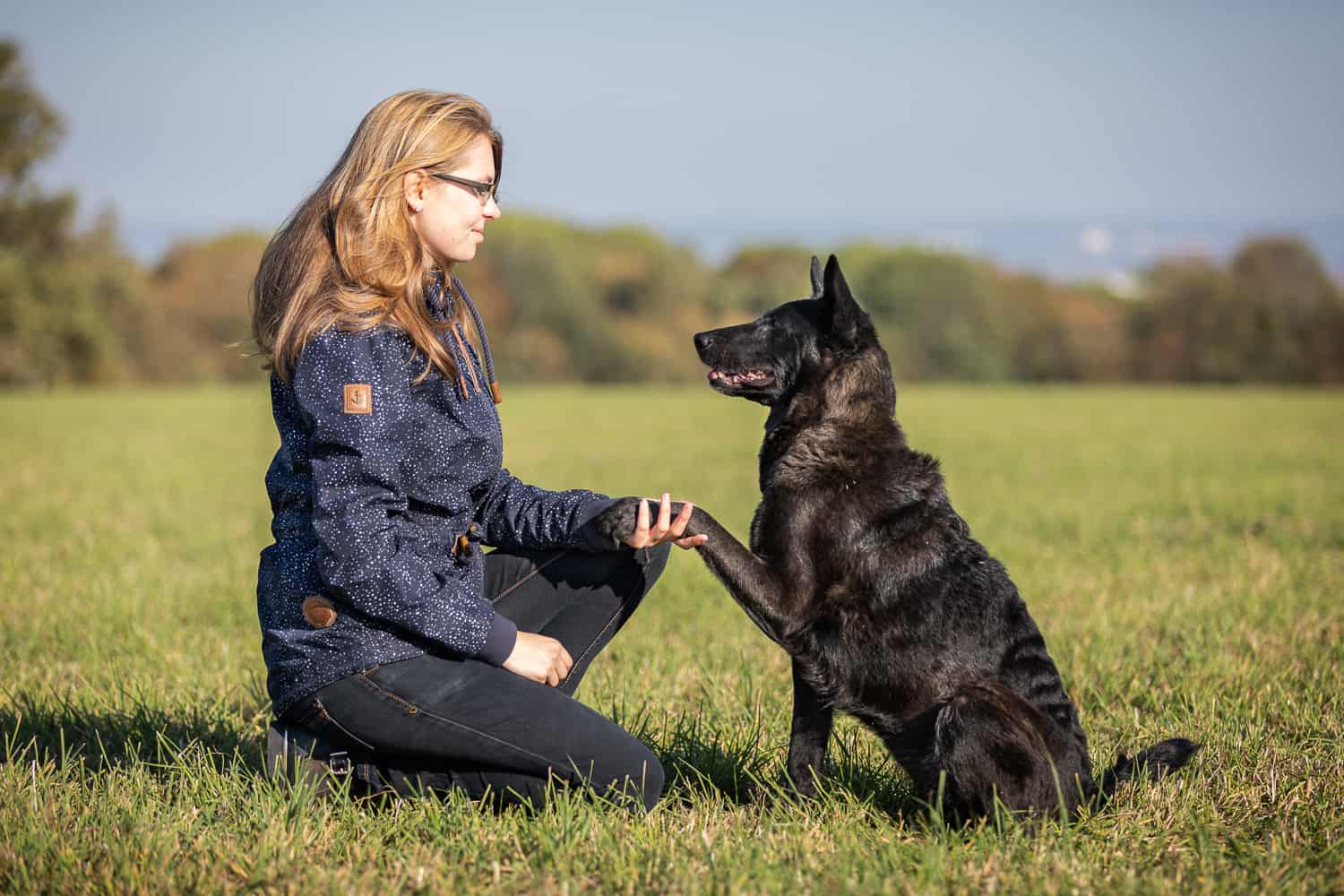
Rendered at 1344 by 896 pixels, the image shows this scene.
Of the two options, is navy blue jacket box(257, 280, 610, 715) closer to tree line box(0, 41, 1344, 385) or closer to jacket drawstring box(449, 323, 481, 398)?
jacket drawstring box(449, 323, 481, 398)

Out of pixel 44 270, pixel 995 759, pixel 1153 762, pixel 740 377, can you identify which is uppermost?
pixel 44 270

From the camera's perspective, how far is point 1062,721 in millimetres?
3512

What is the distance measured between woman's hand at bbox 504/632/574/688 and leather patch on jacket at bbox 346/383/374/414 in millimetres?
788

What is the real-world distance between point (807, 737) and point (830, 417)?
104 centimetres

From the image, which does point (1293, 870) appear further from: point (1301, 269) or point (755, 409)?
point (1301, 269)

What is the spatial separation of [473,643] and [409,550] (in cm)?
31

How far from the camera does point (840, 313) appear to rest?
3924mm

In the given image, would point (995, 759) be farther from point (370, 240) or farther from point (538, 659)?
point (370, 240)

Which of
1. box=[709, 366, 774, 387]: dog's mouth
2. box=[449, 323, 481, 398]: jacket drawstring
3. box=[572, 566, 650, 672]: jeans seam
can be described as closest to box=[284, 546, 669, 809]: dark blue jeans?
box=[572, 566, 650, 672]: jeans seam

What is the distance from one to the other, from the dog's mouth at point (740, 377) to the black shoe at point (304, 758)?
1738 mm

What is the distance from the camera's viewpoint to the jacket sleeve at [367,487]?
3.14m

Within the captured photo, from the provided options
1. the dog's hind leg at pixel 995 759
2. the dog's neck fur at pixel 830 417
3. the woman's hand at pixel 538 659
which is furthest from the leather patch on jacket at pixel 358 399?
the dog's hind leg at pixel 995 759

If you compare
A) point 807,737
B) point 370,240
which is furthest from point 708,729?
point 370,240

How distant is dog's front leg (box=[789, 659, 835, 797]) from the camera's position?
3744 millimetres
